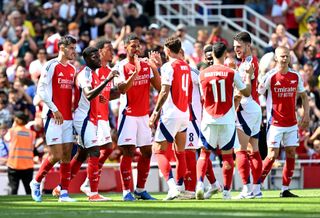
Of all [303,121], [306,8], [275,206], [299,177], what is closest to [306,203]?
[275,206]

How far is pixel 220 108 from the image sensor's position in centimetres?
1962

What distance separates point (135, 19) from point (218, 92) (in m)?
13.3

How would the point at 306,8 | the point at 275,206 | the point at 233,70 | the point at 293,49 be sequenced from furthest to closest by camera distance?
the point at 306,8
the point at 293,49
the point at 233,70
the point at 275,206

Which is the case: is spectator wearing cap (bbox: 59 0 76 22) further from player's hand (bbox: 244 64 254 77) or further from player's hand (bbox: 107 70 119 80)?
player's hand (bbox: 244 64 254 77)

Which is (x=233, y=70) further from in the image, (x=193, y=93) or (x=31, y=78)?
(x=31, y=78)

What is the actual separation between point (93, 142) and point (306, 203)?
3.68 meters

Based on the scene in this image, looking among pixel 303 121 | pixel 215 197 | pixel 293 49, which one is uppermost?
pixel 293 49

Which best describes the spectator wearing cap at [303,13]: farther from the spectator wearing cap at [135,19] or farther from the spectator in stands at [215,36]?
the spectator wearing cap at [135,19]

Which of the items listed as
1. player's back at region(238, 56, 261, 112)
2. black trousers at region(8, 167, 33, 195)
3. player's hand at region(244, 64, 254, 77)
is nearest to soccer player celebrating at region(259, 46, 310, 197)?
player's back at region(238, 56, 261, 112)

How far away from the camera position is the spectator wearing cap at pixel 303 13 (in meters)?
34.1

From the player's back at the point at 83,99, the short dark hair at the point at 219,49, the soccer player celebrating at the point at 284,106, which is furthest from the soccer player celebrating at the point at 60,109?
the soccer player celebrating at the point at 284,106

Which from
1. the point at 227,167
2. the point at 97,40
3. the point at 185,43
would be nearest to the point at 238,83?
the point at 227,167

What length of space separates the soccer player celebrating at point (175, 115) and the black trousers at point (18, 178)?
5303mm

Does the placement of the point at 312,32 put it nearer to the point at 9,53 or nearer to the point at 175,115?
the point at 9,53
